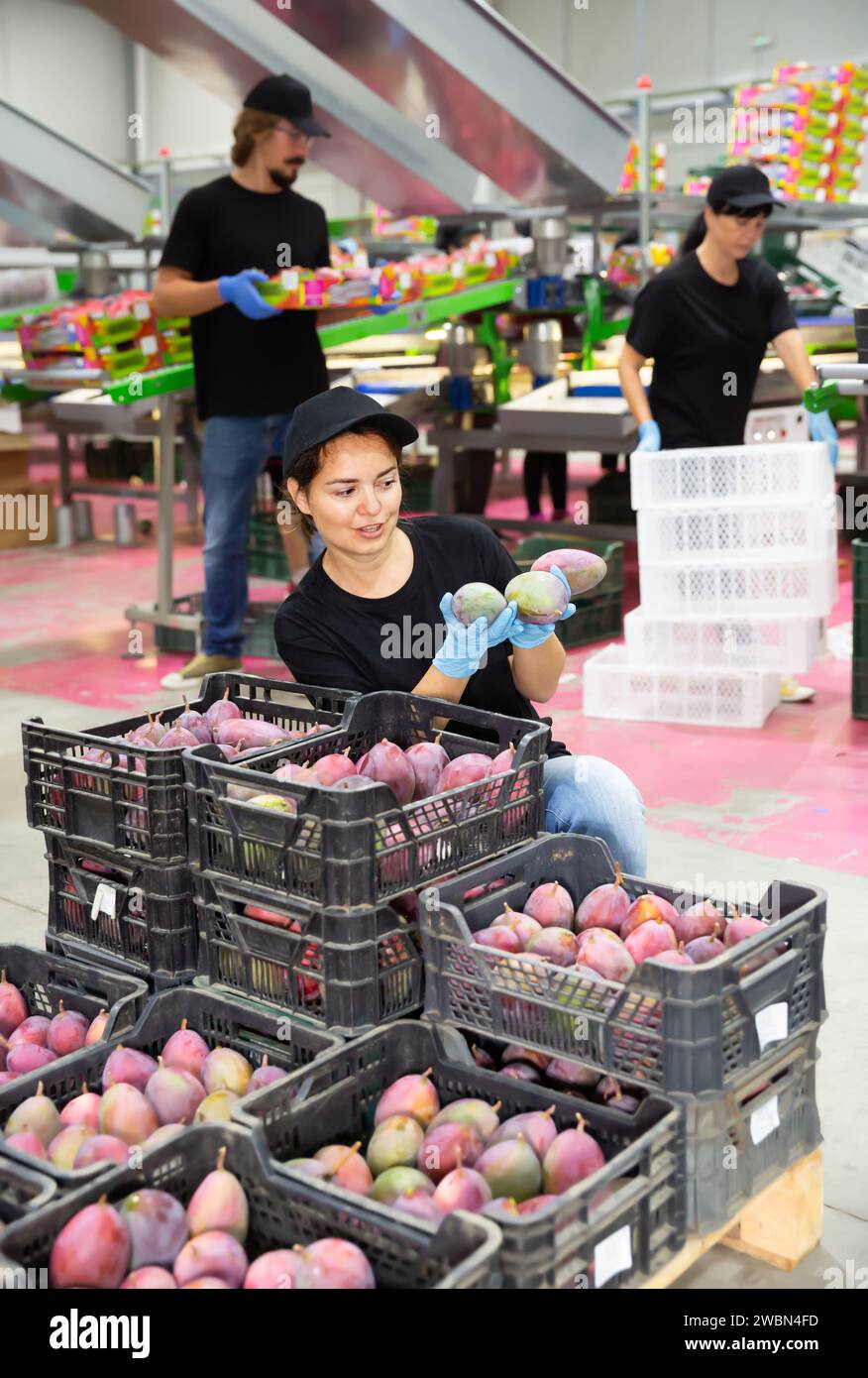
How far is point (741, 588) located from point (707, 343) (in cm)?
85

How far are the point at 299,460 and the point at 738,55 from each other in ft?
46.5

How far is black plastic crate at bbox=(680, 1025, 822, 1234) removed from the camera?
1689mm

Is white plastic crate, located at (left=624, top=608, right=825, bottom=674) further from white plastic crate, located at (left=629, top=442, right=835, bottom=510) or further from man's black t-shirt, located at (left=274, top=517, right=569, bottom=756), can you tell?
man's black t-shirt, located at (left=274, top=517, right=569, bottom=756)

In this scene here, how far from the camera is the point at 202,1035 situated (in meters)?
2.02

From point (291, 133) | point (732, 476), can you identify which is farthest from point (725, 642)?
point (291, 133)

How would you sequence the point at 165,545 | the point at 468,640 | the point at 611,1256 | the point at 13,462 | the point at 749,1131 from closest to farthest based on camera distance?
the point at 611,1256
the point at 749,1131
the point at 468,640
the point at 165,545
the point at 13,462

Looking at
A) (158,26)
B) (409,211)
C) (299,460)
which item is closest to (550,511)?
(409,211)

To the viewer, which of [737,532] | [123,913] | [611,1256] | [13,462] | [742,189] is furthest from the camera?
[13,462]

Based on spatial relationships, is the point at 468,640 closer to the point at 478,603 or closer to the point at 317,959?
the point at 478,603

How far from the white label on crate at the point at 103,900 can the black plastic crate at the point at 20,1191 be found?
53 centimetres

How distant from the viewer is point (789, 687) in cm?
491

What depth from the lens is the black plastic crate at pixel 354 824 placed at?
1821 mm

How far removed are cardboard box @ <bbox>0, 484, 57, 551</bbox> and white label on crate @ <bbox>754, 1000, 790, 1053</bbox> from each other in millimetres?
7199

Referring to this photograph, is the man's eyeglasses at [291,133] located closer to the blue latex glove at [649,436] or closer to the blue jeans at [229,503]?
the blue jeans at [229,503]
